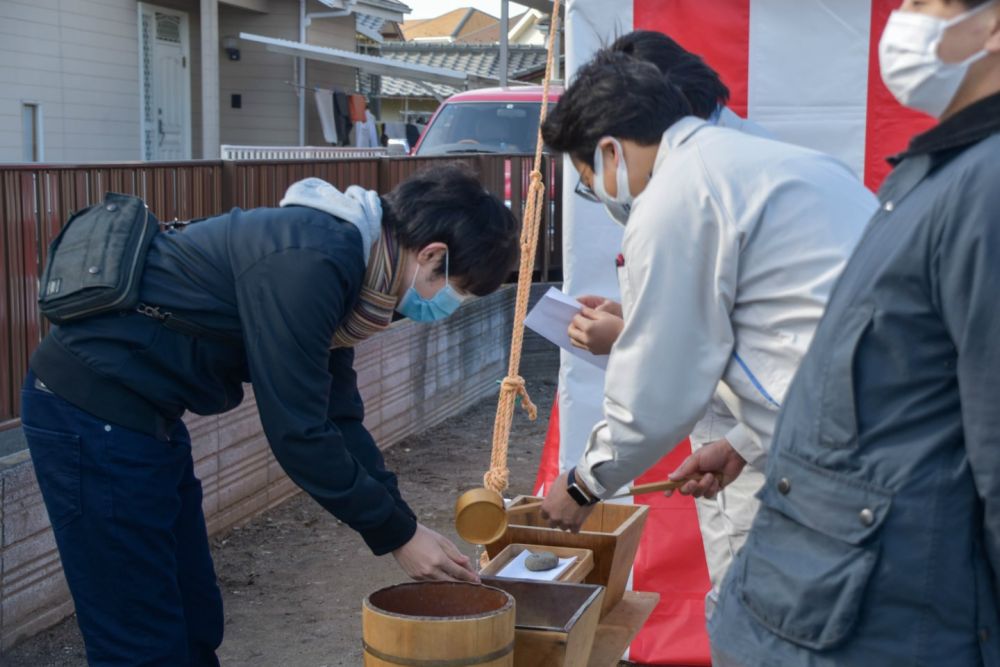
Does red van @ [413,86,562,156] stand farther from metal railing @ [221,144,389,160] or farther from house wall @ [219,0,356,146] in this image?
house wall @ [219,0,356,146]

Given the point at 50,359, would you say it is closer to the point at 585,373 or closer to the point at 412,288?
the point at 412,288

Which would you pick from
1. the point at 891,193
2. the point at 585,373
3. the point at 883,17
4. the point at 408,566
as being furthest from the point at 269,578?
the point at 891,193

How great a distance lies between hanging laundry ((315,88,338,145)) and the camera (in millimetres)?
14461

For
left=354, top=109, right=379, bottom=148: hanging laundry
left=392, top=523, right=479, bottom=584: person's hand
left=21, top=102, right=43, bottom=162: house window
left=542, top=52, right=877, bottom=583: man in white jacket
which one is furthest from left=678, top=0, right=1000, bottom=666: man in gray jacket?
left=354, top=109, right=379, bottom=148: hanging laundry

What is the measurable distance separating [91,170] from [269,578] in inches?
67.1

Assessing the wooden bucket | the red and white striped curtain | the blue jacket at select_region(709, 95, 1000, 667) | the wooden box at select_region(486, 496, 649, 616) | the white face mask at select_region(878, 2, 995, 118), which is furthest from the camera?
the red and white striped curtain

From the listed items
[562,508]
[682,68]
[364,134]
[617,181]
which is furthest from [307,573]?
[364,134]

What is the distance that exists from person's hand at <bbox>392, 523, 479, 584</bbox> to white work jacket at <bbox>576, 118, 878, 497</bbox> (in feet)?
2.02

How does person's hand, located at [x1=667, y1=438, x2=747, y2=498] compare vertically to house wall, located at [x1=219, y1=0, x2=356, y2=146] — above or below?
below

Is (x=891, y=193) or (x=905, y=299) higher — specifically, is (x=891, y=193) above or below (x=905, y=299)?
above

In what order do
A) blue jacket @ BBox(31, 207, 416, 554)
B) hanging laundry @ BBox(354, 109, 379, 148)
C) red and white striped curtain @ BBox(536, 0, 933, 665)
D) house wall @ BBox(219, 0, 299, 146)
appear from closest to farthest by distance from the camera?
1. blue jacket @ BBox(31, 207, 416, 554)
2. red and white striped curtain @ BBox(536, 0, 933, 665)
3. house wall @ BBox(219, 0, 299, 146)
4. hanging laundry @ BBox(354, 109, 379, 148)

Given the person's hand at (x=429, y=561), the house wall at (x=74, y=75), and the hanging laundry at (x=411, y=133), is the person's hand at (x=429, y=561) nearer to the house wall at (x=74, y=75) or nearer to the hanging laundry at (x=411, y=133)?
the house wall at (x=74, y=75)

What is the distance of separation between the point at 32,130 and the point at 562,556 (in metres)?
8.89

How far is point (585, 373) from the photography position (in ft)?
13.1
